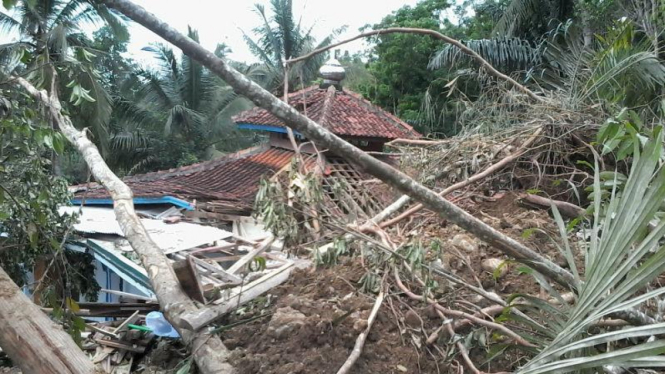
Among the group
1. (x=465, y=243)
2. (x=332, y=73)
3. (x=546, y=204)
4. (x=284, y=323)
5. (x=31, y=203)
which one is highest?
(x=332, y=73)

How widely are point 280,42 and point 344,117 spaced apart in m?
10.5

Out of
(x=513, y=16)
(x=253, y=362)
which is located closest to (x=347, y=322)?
(x=253, y=362)

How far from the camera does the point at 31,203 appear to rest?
145 inches

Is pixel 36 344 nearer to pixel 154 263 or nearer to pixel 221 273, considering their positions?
pixel 154 263

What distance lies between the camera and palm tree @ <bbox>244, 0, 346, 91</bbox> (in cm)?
1962

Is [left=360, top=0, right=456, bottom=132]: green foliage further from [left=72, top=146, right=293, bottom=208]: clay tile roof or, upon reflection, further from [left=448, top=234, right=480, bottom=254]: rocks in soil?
[left=448, top=234, right=480, bottom=254]: rocks in soil

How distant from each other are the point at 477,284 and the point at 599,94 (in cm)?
222

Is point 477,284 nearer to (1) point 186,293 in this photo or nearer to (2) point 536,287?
(2) point 536,287

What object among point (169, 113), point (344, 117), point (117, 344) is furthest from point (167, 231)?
point (169, 113)

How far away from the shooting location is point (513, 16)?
1520 centimetres

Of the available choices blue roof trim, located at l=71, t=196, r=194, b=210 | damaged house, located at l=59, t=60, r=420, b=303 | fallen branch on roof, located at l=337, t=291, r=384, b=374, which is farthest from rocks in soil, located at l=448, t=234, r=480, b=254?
blue roof trim, located at l=71, t=196, r=194, b=210

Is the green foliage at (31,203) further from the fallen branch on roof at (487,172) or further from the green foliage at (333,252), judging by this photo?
the fallen branch on roof at (487,172)

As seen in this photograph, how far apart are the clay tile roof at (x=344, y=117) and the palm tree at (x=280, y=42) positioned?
809cm

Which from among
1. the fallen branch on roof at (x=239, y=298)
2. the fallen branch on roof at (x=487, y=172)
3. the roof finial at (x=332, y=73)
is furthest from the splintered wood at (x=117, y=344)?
the roof finial at (x=332, y=73)
